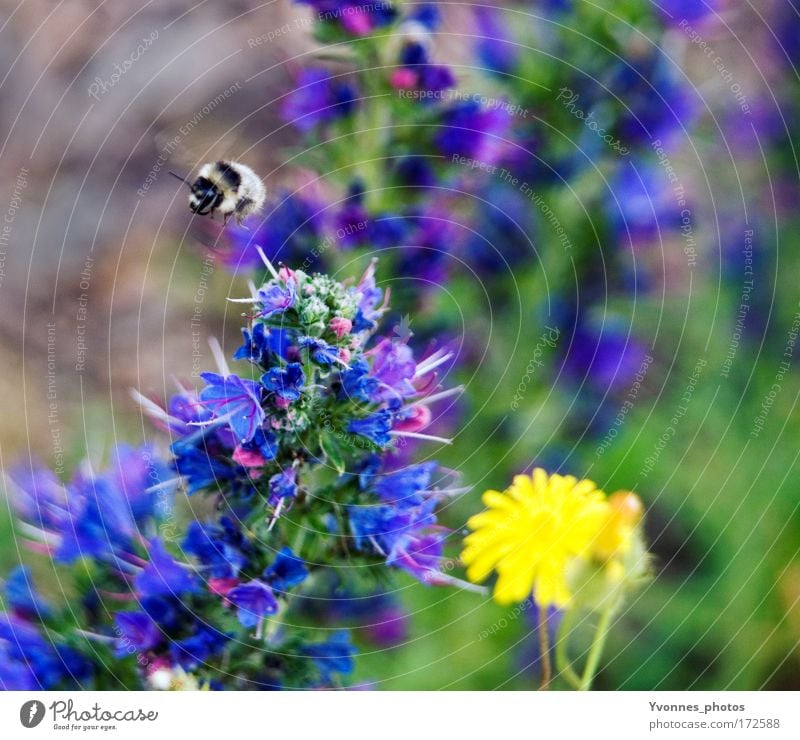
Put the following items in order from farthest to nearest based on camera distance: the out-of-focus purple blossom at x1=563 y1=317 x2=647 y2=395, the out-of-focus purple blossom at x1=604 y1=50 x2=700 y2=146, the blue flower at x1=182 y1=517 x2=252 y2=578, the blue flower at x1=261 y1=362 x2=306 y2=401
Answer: the out-of-focus purple blossom at x1=563 y1=317 x2=647 y2=395, the out-of-focus purple blossom at x1=604 y1=50 x2=700 y2=146, the blue flower at x1=182 y1=517 x2=252 y2=578, the blue flower at x1=261 y1=362 x2=306 y2=401

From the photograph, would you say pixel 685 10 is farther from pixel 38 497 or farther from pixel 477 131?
pixel 38 497

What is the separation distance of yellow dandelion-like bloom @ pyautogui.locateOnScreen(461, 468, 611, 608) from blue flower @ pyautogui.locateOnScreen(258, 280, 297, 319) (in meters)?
0.44

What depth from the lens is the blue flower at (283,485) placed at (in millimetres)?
931

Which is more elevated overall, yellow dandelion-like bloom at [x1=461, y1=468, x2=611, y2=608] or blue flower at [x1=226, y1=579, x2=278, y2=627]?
yellow dandelion-like bloom at [x1=461, y1=468, x2=611, y2=608]

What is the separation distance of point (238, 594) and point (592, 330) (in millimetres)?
602

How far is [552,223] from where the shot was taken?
1.11 meters

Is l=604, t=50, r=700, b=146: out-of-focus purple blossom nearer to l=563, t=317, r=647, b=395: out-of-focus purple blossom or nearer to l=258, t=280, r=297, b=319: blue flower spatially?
l=563, t=317, r=647, b=395: out-of-focus purple blossom

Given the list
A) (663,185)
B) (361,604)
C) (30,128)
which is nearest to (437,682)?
(361,604)

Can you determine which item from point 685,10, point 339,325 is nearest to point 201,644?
point 339,325

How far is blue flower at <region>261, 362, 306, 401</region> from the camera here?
0.88 meters

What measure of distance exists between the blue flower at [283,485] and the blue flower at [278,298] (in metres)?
0.17

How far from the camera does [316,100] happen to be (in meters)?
1.16

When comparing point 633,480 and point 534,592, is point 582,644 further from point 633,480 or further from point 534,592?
point 633,480

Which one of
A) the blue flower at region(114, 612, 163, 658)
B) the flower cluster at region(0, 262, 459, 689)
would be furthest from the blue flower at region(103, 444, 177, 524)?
the blue flower at region(114, 612, 163, 658)
